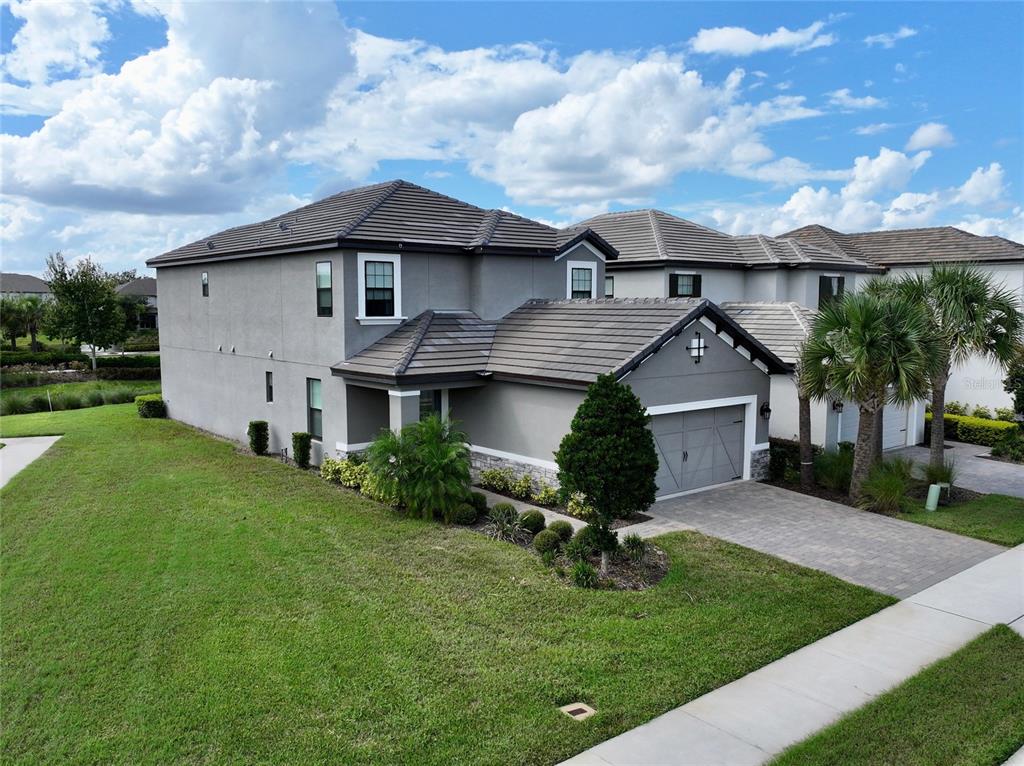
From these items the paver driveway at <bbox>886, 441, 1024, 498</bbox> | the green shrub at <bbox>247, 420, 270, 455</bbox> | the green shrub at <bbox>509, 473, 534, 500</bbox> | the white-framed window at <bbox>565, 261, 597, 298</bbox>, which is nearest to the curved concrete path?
the green shrub at <bbox>247, 420, 270, 455</bbox>

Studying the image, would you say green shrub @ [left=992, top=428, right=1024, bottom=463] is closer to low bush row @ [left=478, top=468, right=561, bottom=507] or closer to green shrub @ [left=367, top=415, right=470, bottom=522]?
low bush row @ [left=478, top=468, right=561, bottom=507]

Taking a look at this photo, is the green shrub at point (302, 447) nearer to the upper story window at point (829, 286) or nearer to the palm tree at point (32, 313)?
the upper story window at point (829, 286)

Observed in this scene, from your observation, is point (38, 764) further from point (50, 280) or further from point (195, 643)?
point (50, 280)

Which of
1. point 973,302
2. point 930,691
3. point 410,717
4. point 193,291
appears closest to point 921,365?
point 973,302

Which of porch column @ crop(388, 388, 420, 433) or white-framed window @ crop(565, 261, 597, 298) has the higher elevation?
white-framed window @ crop(565, 261, 597, 298)

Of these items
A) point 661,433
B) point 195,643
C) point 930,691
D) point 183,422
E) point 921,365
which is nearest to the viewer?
point 930,691

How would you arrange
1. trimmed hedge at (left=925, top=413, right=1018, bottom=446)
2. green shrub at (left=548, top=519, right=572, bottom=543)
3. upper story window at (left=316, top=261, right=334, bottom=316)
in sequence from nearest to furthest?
green shrub at (left=548, top=519, right=572, bottom=543) < upper story window at (left=316, top=261, right=334, bottom=316) < trimmed hedge at (left=925, top=413, right=1018, bottom=446)

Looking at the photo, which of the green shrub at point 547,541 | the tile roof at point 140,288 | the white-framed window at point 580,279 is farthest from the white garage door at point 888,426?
the tile roof at point 140,288
